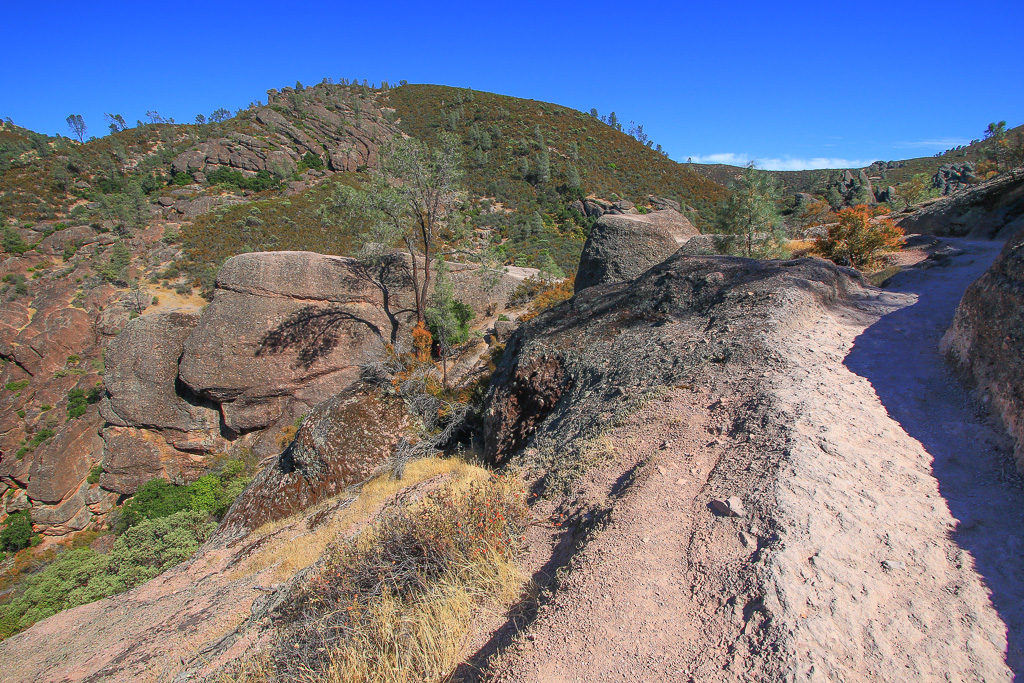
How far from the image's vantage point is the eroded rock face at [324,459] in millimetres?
7605

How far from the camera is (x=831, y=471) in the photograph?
2.70 m

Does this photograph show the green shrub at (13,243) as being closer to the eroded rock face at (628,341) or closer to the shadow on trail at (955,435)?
the eroded rock face at (628,341)

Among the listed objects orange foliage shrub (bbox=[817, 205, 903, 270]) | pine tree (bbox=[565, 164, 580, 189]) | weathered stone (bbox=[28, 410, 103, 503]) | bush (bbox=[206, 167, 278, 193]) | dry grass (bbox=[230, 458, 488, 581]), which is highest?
bush (bbox=[206, 167, 278, 193])

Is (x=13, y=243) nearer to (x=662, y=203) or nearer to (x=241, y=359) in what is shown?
(x=241, y=359)

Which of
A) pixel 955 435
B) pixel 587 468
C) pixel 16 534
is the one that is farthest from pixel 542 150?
pixel 955 435

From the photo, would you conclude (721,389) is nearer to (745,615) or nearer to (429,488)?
(745,615)

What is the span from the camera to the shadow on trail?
211cm

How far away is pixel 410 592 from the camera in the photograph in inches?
113

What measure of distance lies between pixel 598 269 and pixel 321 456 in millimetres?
7386

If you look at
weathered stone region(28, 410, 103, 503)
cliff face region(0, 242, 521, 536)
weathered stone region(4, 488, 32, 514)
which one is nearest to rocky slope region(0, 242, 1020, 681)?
cliff face region(0, 242, 521, 536)

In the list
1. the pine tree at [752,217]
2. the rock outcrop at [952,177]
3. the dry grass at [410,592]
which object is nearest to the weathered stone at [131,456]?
the dry grass at [410,592]

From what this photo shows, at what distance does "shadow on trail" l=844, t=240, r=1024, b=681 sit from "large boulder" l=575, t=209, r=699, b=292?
5.77 m

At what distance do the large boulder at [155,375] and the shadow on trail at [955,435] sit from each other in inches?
605

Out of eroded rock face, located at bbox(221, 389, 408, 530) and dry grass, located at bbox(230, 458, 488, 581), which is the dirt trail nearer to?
dry grass, located at bbox(230, 458, 488, 581)
